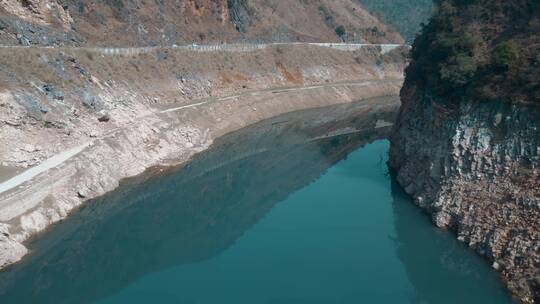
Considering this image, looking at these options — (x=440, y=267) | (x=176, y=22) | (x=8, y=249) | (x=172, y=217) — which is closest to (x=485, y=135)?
(x=440, y=267)

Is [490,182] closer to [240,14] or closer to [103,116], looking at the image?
[103,116]

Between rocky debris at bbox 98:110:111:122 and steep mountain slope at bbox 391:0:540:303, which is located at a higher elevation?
steep mountain slope at bbox 391:0:540:303

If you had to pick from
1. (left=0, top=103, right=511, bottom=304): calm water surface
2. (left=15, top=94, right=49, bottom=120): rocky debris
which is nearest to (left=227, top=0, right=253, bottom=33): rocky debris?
(left=0, top=103, right=511, bottom=304): calm water surface

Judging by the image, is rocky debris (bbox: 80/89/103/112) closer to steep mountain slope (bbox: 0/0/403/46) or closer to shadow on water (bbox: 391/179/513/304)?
steep mountain slope (bbox: 0/0/403/46)

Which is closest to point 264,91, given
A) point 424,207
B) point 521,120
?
point 424,207

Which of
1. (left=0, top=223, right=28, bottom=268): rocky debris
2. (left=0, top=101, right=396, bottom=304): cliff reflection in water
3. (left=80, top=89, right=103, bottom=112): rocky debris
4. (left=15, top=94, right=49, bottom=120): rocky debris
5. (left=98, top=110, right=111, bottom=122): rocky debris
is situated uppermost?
(left=15, top=94, right=49, bottom=120): rocky debris

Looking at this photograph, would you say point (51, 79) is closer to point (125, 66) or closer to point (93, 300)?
point (125, 66)
